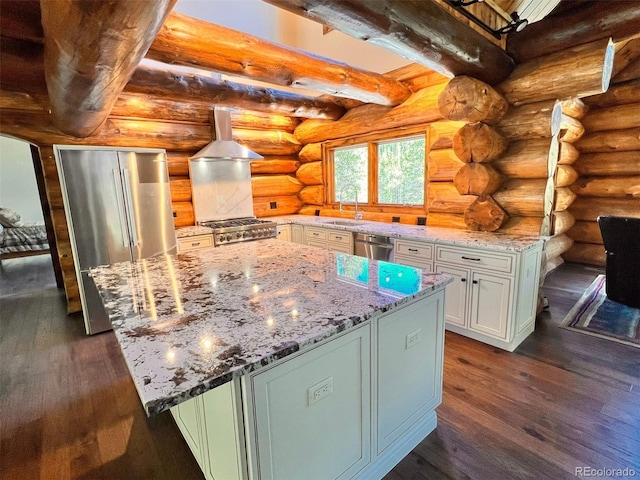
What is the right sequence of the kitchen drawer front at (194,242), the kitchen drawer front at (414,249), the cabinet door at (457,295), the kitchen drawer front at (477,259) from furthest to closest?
the kitchen drawer front at (194,242) < the kitchen drawer front at (414,249) < the cabinet door at (457,295) < the kitchen drawer front at (477,259)

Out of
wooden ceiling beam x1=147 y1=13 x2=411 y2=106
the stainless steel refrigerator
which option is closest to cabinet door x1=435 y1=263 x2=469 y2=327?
wooden ceiling beam x1=147 y1=13 x2=411 y2=106

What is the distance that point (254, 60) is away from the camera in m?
2.71

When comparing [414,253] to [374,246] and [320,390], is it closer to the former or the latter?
[374,246]

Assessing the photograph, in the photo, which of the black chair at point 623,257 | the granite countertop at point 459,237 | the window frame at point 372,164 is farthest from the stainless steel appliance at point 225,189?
the black chair at point 623,257

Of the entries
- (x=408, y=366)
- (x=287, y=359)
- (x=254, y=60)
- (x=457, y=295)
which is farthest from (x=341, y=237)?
(x=287, y=359)

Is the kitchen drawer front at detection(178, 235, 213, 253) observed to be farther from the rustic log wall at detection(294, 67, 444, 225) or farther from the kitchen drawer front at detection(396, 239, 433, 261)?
the kitchen drawer front at detection(396, 239, 433, 261)

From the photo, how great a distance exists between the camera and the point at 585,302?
3553 mm

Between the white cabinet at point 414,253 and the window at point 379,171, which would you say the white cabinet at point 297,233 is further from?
the white cabinet at point 414,253

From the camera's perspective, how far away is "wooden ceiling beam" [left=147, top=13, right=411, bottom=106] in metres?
2.38

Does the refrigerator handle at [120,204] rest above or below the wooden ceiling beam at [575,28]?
below

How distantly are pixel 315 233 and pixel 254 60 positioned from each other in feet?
7.35

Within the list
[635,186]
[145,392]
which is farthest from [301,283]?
[635,186]

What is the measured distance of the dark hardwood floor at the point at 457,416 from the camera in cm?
164

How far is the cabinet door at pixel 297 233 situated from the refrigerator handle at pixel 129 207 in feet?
6.84
